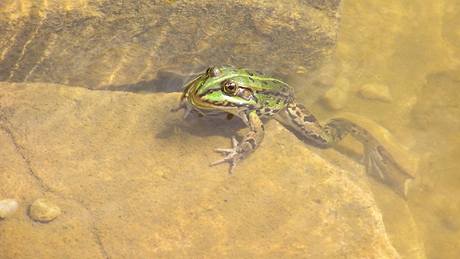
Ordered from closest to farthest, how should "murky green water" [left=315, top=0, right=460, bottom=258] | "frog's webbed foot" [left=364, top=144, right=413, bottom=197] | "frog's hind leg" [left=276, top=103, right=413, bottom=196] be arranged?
"murky green water" [left=315, top=0, right=460, bottom=258], "frog's hind leg" [left=276, top=103, right=413, bottom=196], "frog's webbed foot" [left=364, top=144, right=413, bottom=197]

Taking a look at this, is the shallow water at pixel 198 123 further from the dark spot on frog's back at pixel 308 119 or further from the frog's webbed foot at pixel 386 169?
the dark spot on frog's back at pixel 308 119

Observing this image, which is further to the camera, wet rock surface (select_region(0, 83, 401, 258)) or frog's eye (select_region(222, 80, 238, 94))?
frog's eye (select_region(222, 80, 238, 94))

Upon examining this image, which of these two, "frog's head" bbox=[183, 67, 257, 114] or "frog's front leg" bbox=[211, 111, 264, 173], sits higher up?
"frog's head" bbox=[183, 67, 257, 114]

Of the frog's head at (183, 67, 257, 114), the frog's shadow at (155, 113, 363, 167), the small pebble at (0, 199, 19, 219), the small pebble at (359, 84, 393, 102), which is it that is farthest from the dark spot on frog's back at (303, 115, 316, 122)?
the small pebble at (0, 199, 19, 219)

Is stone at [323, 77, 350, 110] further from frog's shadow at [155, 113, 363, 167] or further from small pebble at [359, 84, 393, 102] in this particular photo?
frog's shadow at [155, 113, 363, 167]

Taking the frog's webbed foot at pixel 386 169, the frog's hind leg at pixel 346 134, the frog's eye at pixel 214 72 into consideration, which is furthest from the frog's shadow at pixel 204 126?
the frog's webbed foot at pixel 386 169

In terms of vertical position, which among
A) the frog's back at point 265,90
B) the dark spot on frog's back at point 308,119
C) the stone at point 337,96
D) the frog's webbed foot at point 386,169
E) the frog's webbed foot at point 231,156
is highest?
the frog's back at point 265,90

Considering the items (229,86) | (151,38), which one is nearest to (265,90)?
(229,86)
